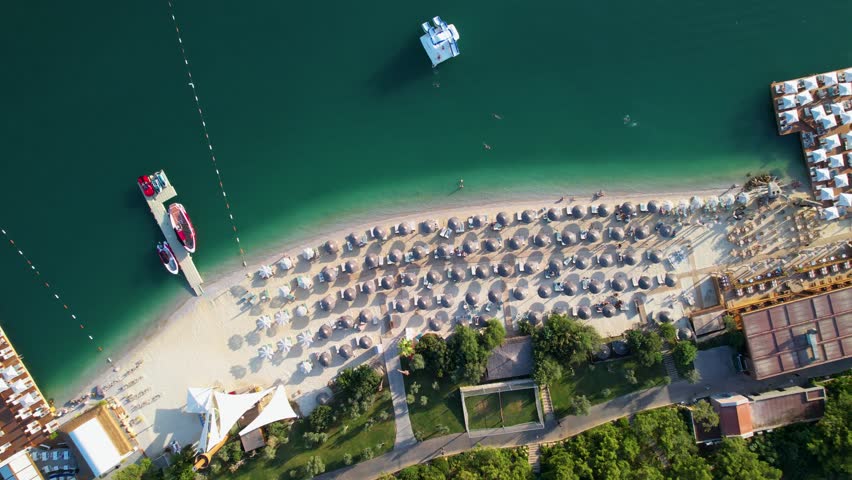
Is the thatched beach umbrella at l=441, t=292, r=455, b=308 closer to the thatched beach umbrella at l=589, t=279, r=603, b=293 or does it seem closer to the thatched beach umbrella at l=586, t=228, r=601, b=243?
the thatched beach umbrella at l=589, t=279, r=603, b=293

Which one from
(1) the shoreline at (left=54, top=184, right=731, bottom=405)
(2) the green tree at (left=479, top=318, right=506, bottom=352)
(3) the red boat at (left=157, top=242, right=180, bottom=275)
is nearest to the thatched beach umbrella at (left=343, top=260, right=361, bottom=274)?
(1) the shoreline at (left=54, top=184, right=731, bottom=405)

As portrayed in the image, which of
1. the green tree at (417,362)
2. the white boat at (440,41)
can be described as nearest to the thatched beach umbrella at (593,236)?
the green tree at (417,362)

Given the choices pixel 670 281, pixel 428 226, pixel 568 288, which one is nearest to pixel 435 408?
pixel 568 288

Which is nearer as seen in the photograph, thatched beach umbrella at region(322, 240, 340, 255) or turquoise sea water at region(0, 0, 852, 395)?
thatched beach umbrella at region(322, 240, 340, 255)

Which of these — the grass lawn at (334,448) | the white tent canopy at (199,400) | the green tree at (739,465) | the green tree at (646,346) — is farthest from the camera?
the grass lawn at (334,448)

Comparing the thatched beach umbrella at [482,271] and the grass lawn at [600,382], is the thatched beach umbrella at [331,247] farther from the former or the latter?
the grass lawn at [600,382]

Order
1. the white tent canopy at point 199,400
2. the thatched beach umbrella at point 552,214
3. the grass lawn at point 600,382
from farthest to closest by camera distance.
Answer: the thatched beach umbrella at point 552,214, the grass lawn at point 600,382, the white tent canopy at point 199,400
